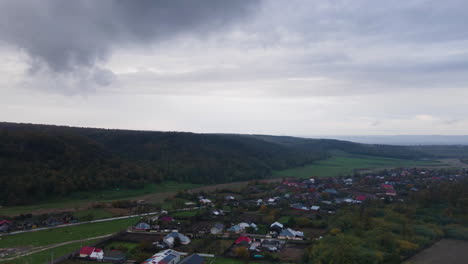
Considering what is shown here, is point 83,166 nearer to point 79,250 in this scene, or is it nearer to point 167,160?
point 167,160

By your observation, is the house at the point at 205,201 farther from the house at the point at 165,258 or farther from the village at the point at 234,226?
the house at the point at 165,258

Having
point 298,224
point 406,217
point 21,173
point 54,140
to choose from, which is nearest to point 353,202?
point 406,217

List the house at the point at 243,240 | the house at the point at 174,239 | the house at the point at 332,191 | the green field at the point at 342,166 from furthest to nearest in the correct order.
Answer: the green field at the point at 342,166
the house at the point at 332,191
the house at the point at 243,240
the house at the point at 174,239

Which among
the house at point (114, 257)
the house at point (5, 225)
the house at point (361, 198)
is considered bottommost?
the house at point (5, 225)

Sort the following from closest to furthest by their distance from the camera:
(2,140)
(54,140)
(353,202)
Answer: (353,202) < (2,140) < (54,140)

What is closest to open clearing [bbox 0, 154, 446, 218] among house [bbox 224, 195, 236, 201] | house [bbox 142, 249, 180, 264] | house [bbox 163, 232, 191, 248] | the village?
the village

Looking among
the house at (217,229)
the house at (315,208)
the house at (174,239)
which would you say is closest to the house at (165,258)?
the house at (174,239)
